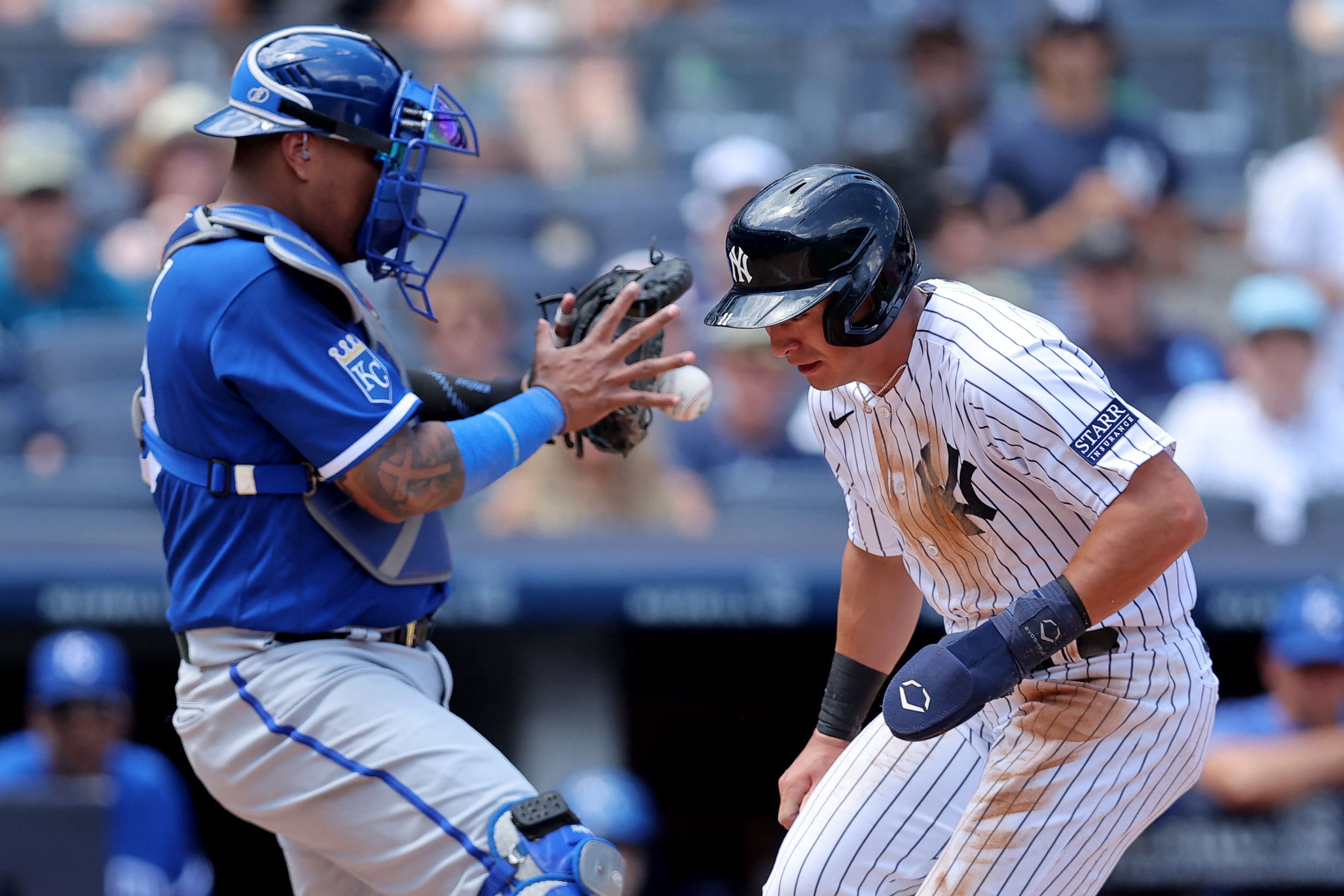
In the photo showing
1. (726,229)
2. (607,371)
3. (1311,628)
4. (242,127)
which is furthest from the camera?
(726,229)

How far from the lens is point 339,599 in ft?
9.41

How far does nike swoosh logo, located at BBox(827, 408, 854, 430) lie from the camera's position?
9.41 feet

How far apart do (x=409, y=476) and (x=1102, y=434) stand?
1.16 metres

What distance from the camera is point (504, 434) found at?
2955mm

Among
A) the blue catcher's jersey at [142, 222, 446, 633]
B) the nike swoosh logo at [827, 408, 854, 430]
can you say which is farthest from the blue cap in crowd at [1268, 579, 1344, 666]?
the blue catcher's jersey at [142, 222, 446, 633]

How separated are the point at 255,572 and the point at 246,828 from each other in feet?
11.6

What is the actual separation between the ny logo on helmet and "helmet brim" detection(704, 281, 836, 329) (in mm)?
24

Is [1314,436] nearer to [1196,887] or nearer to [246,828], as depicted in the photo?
[1196,887]

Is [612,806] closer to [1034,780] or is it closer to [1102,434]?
[1034,780]

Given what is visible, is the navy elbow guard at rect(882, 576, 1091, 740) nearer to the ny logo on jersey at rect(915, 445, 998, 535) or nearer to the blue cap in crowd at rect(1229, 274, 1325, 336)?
the ny logo on jersey at rect(915, 445, 998, 535)

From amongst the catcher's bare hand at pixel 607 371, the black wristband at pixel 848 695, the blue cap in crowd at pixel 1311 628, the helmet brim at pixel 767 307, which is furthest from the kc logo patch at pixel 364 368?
the blue cap in crowd at pixel 1311 628

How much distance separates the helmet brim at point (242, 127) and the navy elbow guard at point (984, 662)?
1460mm

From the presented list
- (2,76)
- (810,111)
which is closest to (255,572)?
(810,111)

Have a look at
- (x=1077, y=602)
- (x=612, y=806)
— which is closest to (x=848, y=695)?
(x=1077, y=602)
